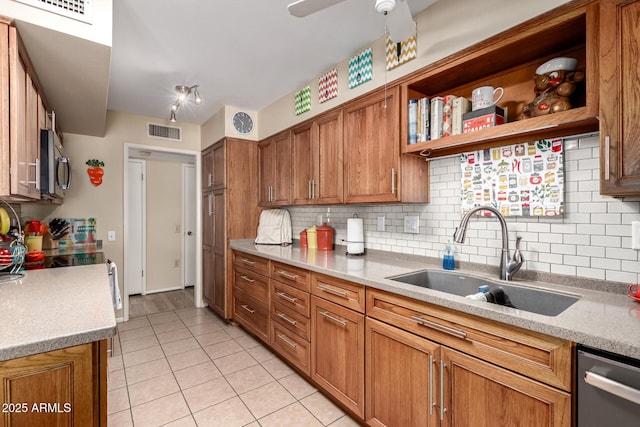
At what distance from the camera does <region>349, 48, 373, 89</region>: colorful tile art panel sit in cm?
224

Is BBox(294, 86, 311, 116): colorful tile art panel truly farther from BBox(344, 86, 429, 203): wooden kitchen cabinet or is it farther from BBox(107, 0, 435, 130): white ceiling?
BBox(344, 86, 429, 203): wooden kitchen cabinet

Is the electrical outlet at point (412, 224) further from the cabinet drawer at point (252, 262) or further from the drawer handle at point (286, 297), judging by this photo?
the cabinet drawer at point (252, 262)

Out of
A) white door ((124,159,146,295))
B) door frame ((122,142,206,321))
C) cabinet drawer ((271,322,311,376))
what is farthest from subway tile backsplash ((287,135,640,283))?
white door ((124,159,146,295))

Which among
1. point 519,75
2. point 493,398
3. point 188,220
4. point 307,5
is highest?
point 307,5

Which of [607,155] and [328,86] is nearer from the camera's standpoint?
[607,155]

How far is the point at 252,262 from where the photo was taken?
10.1 ft

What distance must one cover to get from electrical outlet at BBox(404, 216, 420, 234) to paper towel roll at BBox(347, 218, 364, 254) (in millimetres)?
413

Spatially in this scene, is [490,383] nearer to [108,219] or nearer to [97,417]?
[97,417]

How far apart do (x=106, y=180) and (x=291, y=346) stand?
299 centimetres

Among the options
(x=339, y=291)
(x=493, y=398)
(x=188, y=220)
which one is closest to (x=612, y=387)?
(x=493, y=398)

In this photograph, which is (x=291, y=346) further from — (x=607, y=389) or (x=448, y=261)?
(x=607, y=389)

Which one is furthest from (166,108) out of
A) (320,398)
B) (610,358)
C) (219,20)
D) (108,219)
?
(610,358)

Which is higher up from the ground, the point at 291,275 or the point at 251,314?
the point at 291,275

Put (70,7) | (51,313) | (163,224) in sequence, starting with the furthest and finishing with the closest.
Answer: (163,224)
(70,7)
(51,313)
